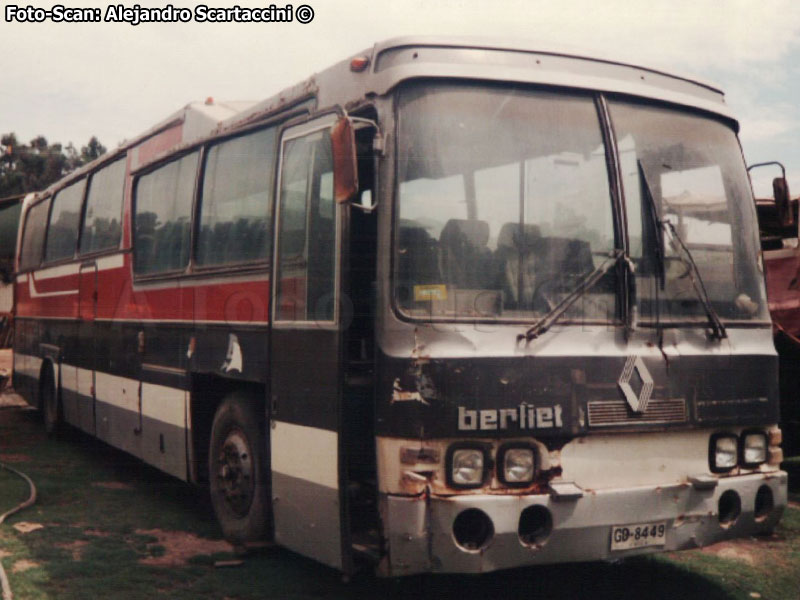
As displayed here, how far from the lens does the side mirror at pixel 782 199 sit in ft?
20.2

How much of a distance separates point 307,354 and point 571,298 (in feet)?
5.05

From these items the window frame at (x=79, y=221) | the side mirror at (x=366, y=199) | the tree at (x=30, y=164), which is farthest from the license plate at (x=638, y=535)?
the tree at (x=30, y=164)

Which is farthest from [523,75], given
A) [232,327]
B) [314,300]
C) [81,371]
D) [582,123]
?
[81,371]

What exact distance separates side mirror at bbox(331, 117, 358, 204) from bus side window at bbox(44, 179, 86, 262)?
7.10 metres

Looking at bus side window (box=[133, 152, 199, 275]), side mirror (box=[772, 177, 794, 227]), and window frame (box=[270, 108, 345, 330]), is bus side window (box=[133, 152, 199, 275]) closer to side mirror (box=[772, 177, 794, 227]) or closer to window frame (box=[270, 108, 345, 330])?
window frame (box=[270, 108, 345, 330])

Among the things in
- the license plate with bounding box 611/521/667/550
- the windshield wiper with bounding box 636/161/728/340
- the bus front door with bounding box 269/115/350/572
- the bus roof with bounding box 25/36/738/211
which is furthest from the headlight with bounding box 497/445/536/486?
the bus roof with bounding box 25/36/738/211

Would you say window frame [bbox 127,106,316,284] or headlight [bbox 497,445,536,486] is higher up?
window frame [bbox 127,106,316,284]

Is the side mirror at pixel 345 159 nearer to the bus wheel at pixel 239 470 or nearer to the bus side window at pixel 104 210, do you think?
the bus wheel at pixel 239 470

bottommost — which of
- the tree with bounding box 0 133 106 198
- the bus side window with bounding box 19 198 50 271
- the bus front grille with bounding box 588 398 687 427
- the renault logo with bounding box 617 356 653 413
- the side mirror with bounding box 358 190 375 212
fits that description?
the bus front grille with bounding box 588 398 687 427

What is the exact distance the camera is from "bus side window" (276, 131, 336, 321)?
5.34m

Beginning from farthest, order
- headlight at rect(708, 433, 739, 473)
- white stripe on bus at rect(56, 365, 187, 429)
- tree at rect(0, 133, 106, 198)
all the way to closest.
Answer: tree at rect(0, 133, 106, 198)
white stripe on bus at rect(56, 365, 187, 429)
headlight at rect(708, 433, 739, 473)

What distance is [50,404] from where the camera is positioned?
12.3 meters

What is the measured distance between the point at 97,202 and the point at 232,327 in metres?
4.52

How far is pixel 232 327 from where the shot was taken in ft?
21.6
